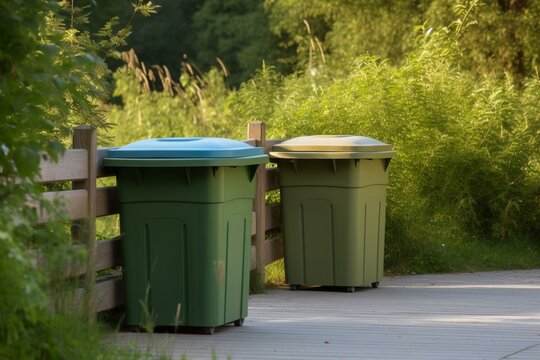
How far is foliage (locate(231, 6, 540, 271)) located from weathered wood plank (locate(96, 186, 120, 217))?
4475 millimetres

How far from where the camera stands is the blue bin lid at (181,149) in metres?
7.08

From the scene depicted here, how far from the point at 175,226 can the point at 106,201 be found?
0.55m

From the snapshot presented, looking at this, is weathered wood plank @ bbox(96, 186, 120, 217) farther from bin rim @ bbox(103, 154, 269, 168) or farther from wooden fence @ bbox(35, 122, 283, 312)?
bin rim @ bbox(103, 154, 269, 168)

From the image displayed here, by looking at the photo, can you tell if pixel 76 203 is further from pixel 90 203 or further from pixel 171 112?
pixel 171 112

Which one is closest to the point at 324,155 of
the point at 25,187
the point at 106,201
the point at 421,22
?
the point at 106,201

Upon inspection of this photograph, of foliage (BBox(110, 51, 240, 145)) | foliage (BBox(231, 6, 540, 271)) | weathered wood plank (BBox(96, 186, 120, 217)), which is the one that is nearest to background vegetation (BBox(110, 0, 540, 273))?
foliage (BBox(231, 6, 540, 271))

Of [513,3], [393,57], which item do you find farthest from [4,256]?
[393,57]

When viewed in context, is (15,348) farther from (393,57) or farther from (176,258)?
(393,57)

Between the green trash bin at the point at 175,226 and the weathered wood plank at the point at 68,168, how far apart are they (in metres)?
0.20

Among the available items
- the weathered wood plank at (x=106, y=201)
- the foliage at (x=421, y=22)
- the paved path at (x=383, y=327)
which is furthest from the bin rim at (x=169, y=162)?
the foliage at (x=421, y=22)

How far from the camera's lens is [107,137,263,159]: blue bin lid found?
7082 millimetres

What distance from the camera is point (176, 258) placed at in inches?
282

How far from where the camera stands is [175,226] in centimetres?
716

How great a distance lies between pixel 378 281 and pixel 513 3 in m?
13.6
